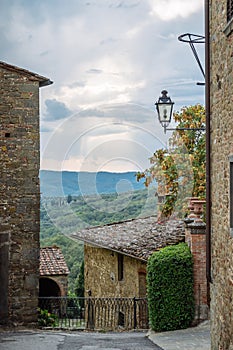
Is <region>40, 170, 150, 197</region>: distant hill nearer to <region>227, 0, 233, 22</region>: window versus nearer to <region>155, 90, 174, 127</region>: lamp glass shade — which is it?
<region>155, 90, 174, 127</region>: lamp glass shade

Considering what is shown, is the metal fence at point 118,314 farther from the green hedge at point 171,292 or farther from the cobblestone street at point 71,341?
the cobblestone street at point 71,341

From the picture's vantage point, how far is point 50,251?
2219 centimetres

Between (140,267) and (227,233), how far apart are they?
27.6 feet

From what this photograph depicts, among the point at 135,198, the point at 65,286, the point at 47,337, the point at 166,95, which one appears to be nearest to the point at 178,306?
the point at 47,337

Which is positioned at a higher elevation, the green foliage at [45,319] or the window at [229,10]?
the window at [229,10]

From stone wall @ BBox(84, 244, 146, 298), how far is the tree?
2.23m

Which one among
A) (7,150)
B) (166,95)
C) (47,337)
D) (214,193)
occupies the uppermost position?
(166,95)

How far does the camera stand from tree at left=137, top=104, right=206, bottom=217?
690 inches

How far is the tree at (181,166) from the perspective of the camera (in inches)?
690

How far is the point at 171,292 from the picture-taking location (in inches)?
503

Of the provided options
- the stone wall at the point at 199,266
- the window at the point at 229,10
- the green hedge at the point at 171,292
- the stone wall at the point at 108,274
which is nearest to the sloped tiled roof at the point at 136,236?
the stone wall at the point at 108,274

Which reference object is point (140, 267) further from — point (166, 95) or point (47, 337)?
point (166, 95)

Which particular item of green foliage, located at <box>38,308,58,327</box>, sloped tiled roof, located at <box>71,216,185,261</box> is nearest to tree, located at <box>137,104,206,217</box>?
sloped tiled roof, located at <box>71,216,185,261</box>

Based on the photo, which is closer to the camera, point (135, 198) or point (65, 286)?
point (135, 198)
